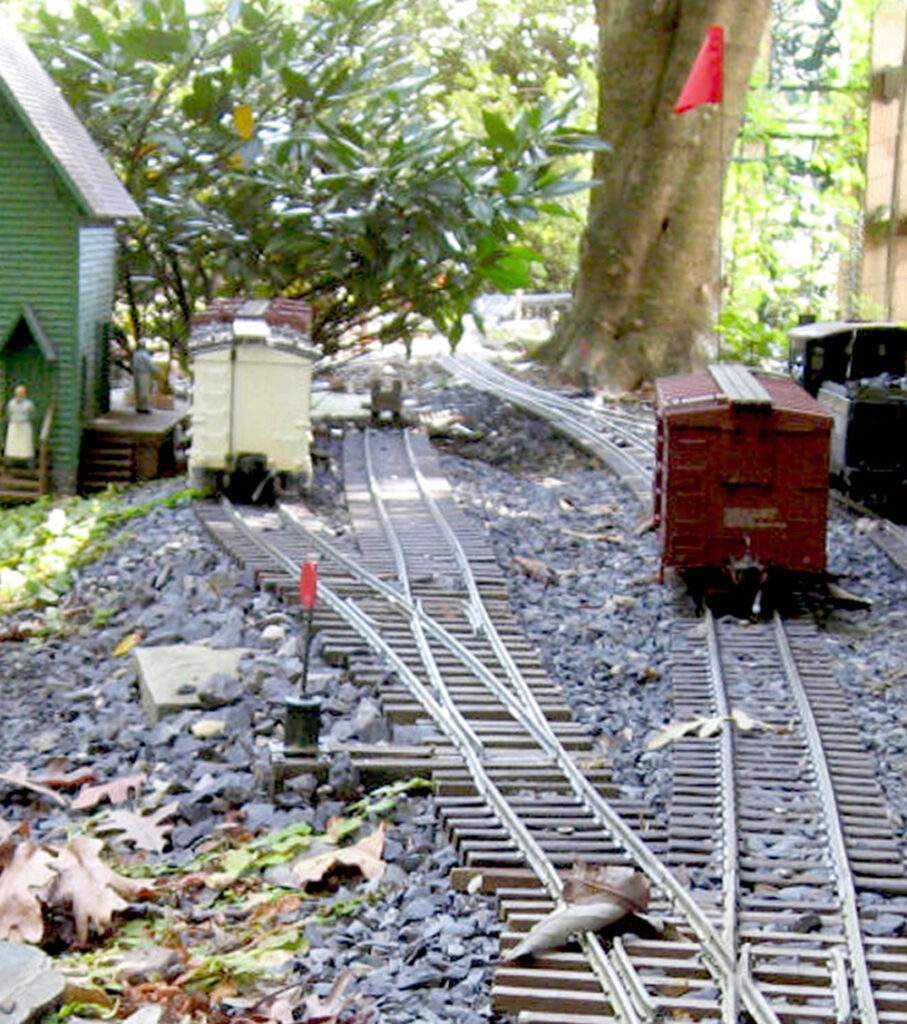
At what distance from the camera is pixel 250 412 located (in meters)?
18.9

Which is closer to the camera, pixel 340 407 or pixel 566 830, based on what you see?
pixel 566 830

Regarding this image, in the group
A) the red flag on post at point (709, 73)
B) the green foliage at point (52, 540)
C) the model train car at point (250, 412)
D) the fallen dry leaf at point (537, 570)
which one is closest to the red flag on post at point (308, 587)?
the fallen dry leaf at point (537, 570)

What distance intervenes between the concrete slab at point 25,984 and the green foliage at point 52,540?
9397 mm

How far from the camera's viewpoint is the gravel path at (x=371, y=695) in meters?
7.78

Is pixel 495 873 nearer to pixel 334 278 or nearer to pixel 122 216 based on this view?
pixel 122 216

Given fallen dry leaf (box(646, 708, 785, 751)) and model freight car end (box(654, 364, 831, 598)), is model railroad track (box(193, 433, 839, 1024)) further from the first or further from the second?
model freight car end (box(654, 364, 831, 598))

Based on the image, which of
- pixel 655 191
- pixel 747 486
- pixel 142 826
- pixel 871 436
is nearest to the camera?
pixel 142 826

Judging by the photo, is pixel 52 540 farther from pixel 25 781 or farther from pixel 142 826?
pixel 142 826

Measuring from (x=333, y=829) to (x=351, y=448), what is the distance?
43.2ft

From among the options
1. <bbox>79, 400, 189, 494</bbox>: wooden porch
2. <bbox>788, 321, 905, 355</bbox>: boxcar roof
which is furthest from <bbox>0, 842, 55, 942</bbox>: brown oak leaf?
<bbox>788, 321, 905, 355</bbox>: boxcar roof

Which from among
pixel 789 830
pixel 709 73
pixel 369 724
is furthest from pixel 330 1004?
pixel 709 73

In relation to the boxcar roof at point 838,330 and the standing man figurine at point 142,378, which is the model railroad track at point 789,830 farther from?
the standing man figurine at point 142,378

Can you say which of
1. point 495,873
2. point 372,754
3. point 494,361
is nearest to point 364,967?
point 495,873

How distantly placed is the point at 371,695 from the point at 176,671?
5.04 ft
